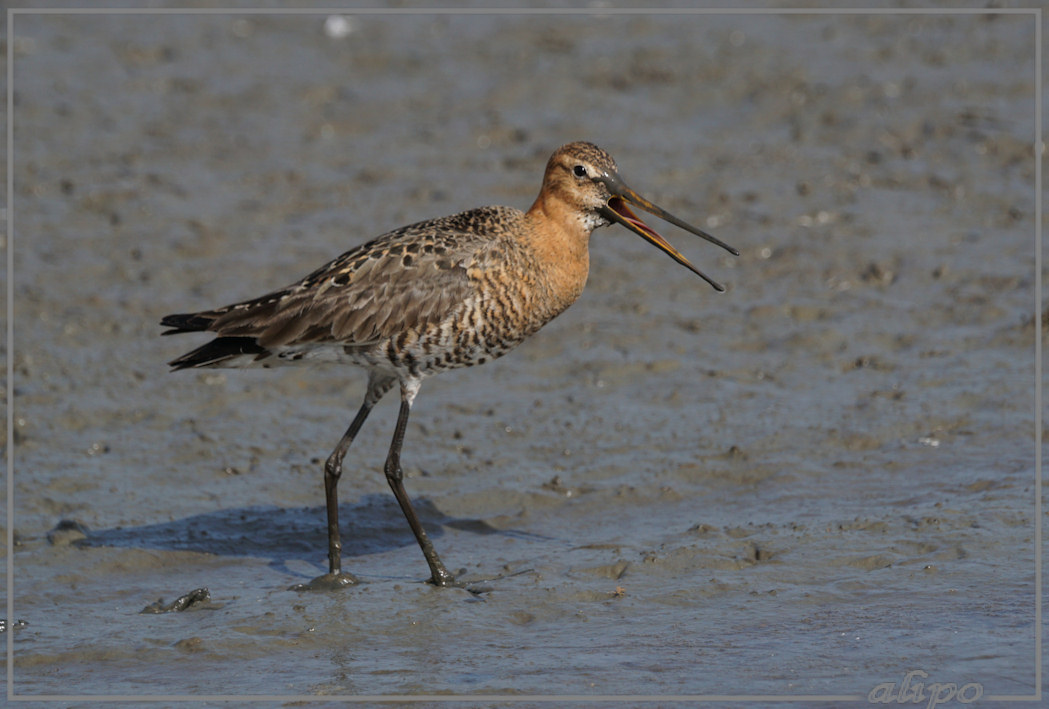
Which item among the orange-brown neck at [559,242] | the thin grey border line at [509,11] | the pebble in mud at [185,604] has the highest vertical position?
the thin grey border line at [509,11]

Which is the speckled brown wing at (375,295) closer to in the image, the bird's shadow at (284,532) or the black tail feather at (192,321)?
the black tail feather at (192,321)

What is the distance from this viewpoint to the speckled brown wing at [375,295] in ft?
22.7

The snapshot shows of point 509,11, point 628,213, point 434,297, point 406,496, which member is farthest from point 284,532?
point 509,11

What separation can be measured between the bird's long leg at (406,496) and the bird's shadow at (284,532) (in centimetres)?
48

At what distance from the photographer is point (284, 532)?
779 centimetres

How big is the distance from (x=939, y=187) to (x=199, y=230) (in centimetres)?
547

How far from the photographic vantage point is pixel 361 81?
1344cm

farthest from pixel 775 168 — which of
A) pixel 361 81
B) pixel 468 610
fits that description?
pixel 468 610

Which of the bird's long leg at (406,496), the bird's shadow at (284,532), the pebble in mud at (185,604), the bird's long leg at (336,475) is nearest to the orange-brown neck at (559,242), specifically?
the bird's long leg at (406,496)

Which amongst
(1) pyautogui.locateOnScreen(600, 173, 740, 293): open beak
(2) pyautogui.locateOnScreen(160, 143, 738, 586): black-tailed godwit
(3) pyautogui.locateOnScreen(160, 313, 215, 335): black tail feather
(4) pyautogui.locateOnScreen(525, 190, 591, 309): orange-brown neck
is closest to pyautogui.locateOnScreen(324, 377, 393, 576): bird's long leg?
(2) pyautogui.locateOnScreen(160, 143, 738, 586): black-tailed godwit

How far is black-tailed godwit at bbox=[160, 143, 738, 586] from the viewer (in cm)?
691

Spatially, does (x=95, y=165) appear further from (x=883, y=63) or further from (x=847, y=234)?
(x=883, y=63)

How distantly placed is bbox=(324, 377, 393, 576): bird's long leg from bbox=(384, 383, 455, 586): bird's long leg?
170mm

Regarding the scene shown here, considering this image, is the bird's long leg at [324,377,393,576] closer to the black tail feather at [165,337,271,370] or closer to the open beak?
the black tail feather at [165,337,271,370]
